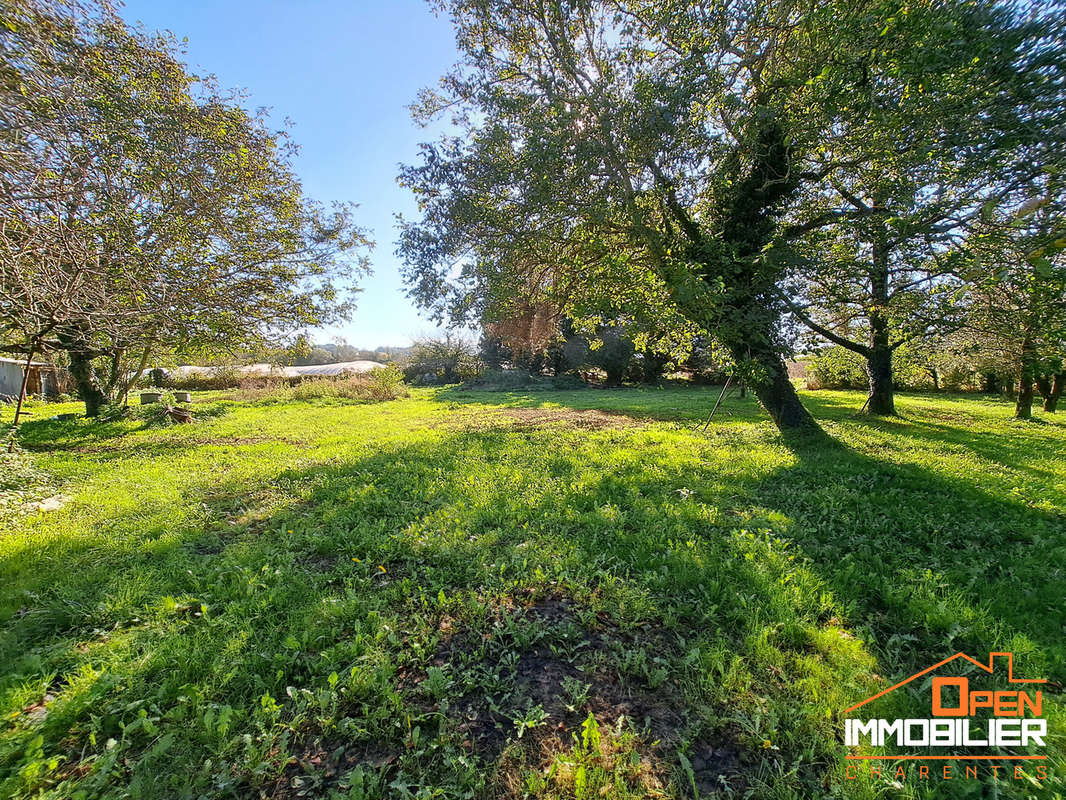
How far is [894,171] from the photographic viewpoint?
4.95 m

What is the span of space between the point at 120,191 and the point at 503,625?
674 cm

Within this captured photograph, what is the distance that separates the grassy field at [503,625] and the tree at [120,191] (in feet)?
8.46

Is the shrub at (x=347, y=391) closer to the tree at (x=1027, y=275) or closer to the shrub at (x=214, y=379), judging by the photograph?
the shrub at (x=214, y=379)

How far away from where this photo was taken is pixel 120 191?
4.77 metres

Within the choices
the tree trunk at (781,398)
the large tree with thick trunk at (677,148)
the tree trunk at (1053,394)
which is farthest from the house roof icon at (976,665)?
the tree trunk at (1053,394)

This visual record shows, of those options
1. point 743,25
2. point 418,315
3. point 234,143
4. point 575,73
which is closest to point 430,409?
point 418,315

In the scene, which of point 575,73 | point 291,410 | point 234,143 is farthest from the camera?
point 291,410

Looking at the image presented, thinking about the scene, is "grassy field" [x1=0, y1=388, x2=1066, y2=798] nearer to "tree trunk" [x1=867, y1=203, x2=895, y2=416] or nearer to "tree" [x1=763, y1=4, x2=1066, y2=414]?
"tree" [x1=763, y1=4, x2=1066, y2=414]

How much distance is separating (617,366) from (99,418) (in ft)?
78.5

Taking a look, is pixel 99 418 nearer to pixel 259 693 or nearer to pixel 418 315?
pixel 418 315

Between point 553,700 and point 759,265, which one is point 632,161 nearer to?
point 759,265

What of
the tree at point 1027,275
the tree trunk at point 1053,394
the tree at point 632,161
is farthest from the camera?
the tree trunk at point 1053,394

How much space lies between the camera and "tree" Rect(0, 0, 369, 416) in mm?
3117

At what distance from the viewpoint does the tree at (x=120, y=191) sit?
312cm
